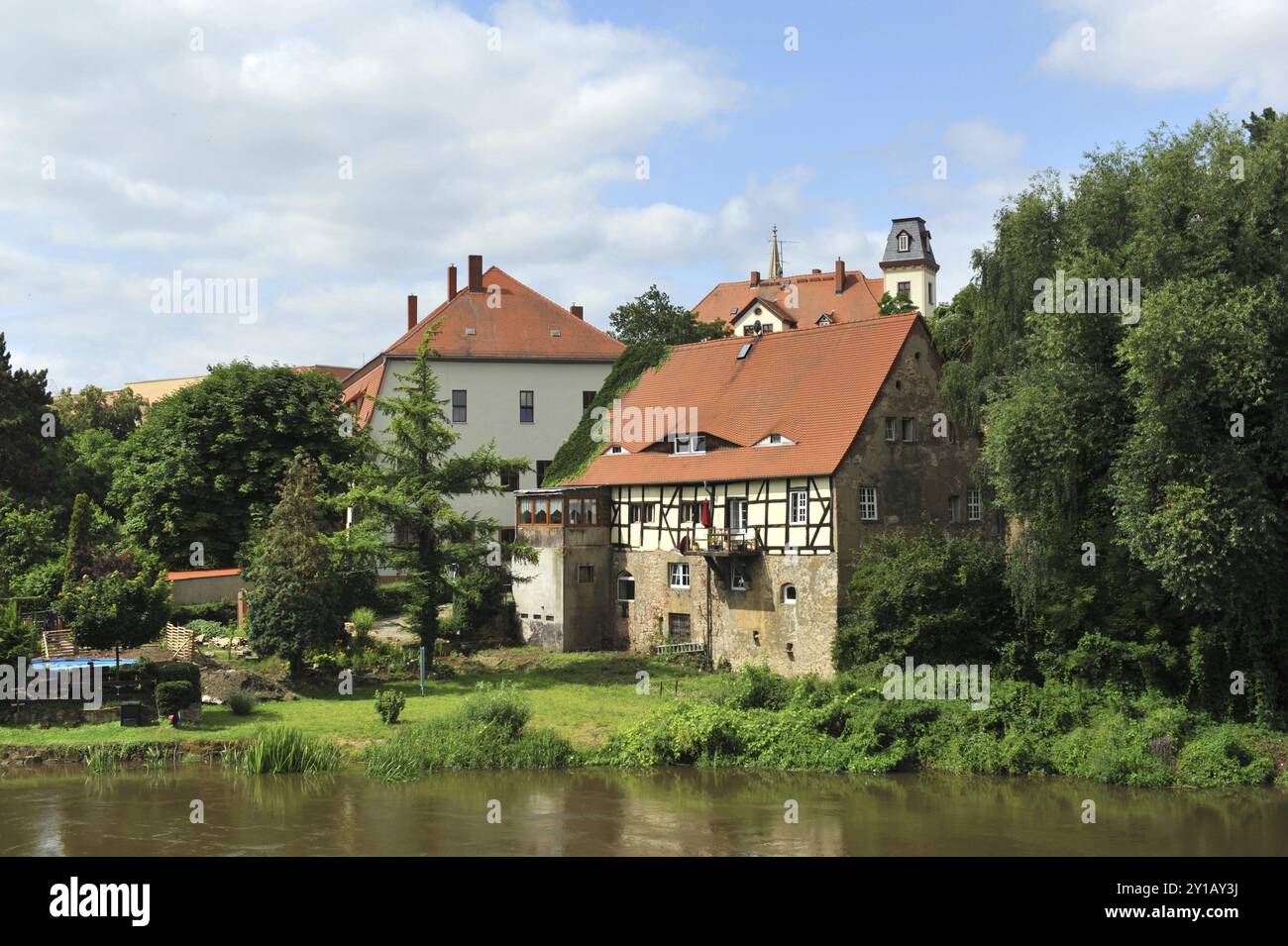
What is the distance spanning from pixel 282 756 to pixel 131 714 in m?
4.11

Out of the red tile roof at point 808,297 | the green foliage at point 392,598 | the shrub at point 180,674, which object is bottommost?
the shrub at point 180,674

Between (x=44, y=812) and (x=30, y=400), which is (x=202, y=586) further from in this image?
(x=44, y=812)

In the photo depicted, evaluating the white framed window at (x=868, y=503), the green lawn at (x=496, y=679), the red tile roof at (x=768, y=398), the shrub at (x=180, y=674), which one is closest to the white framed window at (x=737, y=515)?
the red tile roof at (x=768, y=398)

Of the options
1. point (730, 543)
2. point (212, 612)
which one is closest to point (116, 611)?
point (212, 612)

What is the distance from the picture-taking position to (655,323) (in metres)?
69.9

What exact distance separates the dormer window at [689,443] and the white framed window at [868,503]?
5806 mm

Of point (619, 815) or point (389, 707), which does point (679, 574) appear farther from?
point (619, 815)

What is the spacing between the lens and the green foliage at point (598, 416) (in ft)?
145

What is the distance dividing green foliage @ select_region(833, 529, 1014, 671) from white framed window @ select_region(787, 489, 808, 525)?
10.5 feet

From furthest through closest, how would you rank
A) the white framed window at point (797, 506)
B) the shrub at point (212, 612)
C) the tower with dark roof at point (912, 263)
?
1. the tower with dark roof at point (912, 263)
2. the shrub at point (212, 612)
3. the white framed window at point (797, 506)

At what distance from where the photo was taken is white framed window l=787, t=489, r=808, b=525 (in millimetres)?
35875

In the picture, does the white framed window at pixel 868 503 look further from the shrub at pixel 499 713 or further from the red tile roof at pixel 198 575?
the red tile roof at pixel 198 575

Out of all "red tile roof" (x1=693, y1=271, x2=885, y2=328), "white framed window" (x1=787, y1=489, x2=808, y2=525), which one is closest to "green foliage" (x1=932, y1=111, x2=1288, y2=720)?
"white framed window" (x1=787, y1=489, x2=808, y2=525)

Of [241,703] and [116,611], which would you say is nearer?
[116,611]
